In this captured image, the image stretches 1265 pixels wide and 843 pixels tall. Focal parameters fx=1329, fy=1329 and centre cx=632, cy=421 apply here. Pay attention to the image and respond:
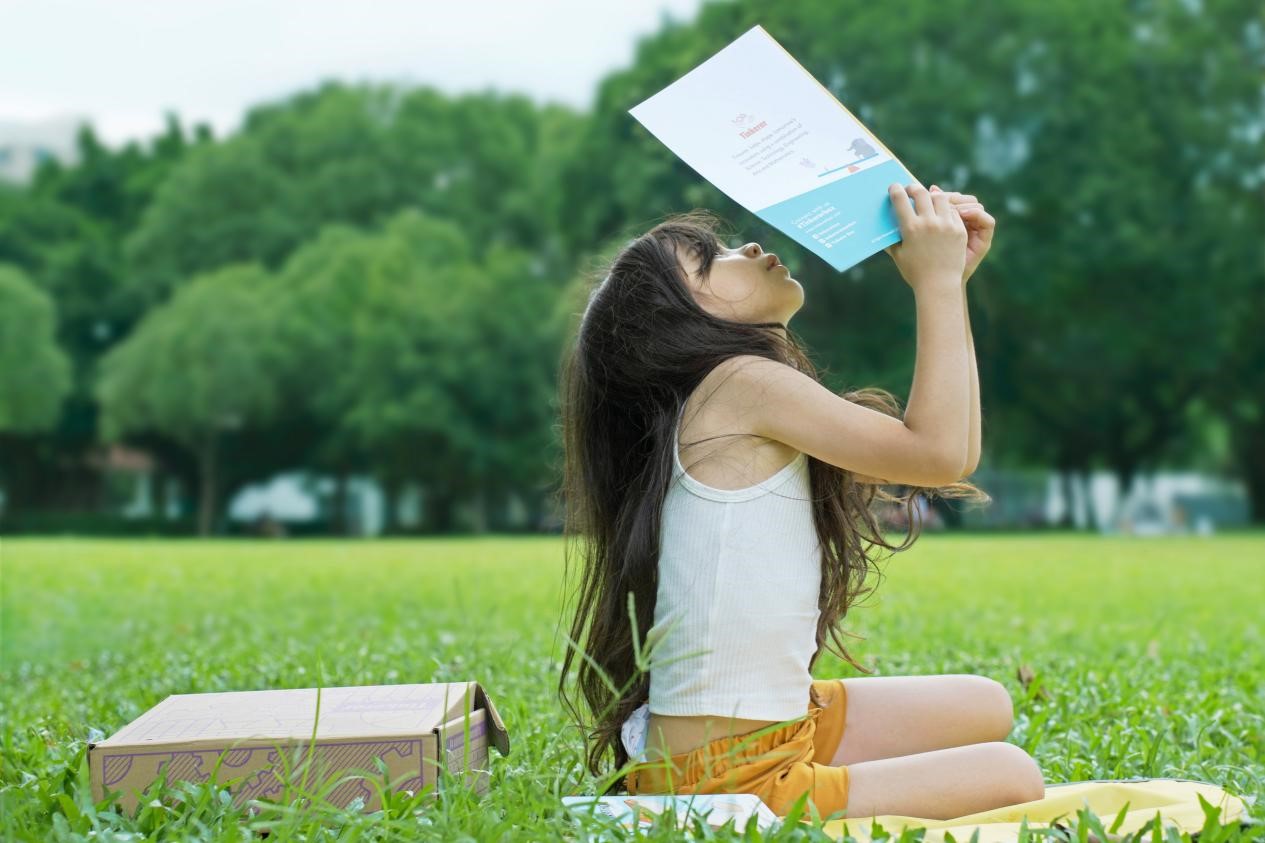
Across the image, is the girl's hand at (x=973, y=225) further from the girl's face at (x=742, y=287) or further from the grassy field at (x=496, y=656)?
the grassy field at (x=496, y=656)

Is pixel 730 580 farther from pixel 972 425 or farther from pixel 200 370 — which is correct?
pixel 200 370

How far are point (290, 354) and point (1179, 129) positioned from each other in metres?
19.1

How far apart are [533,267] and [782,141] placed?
31000mm

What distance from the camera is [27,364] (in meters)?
28.7

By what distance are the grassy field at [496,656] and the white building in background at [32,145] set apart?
98.1 ft

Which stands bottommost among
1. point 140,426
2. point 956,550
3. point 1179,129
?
point 956,550

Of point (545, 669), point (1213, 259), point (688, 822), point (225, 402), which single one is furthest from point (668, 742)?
point (225, 402)

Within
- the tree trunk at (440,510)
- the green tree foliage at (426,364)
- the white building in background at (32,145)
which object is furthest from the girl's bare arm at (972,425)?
the white building in background at (32,145)

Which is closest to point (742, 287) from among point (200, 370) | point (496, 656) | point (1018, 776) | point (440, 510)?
point (1018, 776)

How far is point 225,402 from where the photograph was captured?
95.0ft

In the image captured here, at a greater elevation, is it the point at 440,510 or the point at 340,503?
the point at 340,503

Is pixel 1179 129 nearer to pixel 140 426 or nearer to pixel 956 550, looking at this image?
pixel 956 550

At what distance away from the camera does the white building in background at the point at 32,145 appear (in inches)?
1510

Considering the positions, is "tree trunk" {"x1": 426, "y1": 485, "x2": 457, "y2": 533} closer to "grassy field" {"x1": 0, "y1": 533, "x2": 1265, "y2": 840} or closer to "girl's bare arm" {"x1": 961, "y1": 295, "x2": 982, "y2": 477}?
"grassy field" {"x1": 0, "y1": 533, "x2": 1265, "y2": 840}
